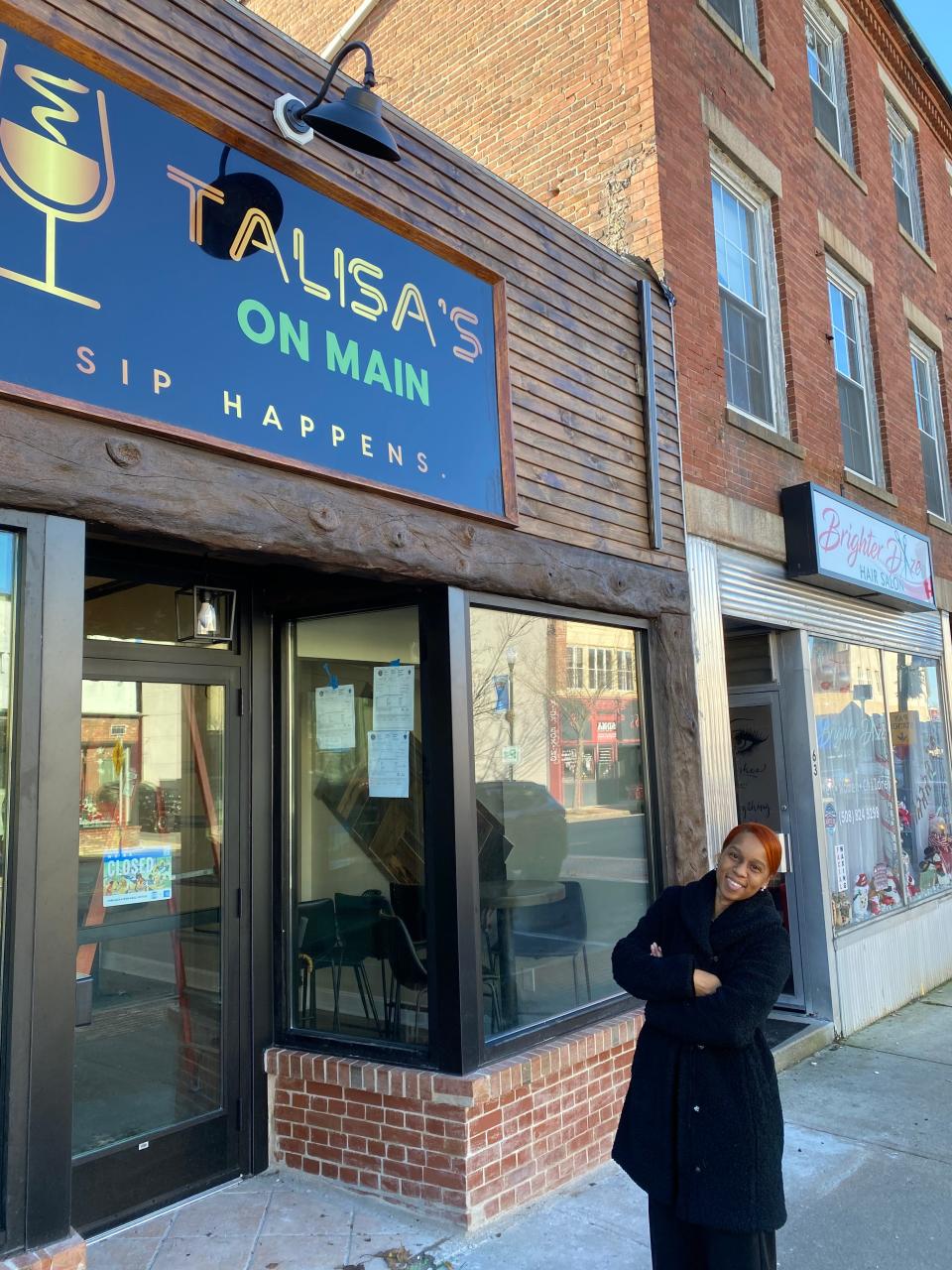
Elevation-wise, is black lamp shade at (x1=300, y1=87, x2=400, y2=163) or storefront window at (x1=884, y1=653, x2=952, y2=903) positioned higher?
black lamp shade at (x1=300, y1=87, x2=400, y2=163)

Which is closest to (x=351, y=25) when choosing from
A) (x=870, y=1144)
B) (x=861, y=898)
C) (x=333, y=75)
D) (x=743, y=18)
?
(x=743, y=18)

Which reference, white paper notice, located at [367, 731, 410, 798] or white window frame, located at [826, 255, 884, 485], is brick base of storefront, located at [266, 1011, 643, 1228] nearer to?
white paper notice, located at [367, 731, 410, 798]

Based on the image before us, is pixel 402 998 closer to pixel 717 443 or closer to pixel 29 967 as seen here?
pixel 29 967

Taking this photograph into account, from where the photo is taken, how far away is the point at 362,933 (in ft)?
15.8

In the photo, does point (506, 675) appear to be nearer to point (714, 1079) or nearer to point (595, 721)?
point (595, 721)

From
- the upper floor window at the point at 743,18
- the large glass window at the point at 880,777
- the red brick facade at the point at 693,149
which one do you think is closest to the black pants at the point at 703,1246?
the red brick facade at the point at 693,149

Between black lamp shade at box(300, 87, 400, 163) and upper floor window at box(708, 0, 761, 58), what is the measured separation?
5638 mm

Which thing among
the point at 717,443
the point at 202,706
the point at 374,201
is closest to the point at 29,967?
the point at 202,706

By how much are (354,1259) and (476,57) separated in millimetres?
8404

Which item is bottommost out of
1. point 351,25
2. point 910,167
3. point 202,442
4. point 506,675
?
point 506,675

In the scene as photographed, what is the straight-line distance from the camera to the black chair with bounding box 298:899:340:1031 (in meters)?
4.75

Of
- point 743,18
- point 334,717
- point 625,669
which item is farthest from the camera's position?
point 743,18

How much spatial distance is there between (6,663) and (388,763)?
2042mm

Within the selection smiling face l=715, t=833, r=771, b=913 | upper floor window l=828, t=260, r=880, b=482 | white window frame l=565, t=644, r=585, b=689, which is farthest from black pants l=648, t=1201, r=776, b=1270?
upper floor window l=828, t=260, r=880, b=482
